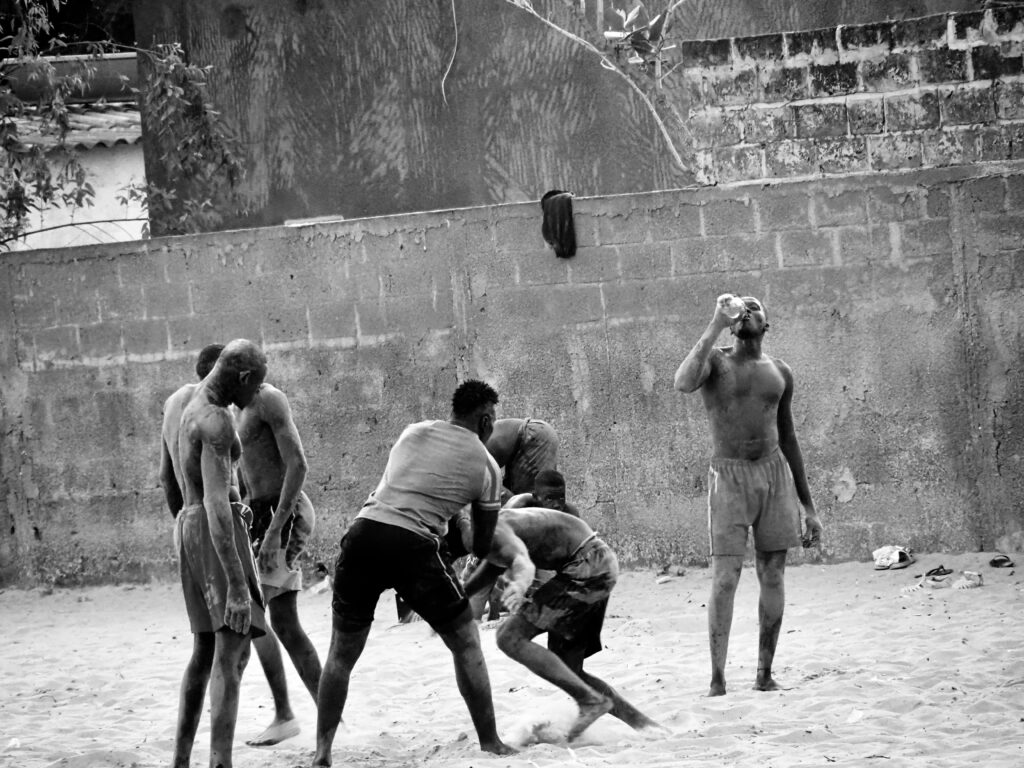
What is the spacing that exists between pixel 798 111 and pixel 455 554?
422cm

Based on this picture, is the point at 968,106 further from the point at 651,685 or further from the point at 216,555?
the point at 216,555

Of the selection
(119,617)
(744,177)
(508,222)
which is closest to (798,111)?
(744,177)

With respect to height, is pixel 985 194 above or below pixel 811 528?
above

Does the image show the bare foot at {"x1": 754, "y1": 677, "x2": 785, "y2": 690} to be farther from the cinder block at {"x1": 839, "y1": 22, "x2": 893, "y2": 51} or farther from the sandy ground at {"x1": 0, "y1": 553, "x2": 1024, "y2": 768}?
the cinder block at {"x1": 839, "y1": 22, "x2": 893, "y2": 51}

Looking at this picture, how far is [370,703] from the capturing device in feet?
23.0

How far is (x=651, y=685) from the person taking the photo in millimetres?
6965

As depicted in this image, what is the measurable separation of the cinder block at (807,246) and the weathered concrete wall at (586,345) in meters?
0.01

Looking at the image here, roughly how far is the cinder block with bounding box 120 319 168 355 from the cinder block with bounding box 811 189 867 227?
3.89m

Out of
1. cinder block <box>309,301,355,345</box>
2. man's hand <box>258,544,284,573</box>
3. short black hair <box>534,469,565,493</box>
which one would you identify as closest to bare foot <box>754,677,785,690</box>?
short black hair <box>534,469,565,493</box>

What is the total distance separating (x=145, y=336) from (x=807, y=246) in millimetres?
4309

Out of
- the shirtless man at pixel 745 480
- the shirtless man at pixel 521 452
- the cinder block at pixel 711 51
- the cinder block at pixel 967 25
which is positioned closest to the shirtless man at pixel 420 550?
the shirtless man at pixel 745 480

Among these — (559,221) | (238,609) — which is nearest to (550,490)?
(238,609)

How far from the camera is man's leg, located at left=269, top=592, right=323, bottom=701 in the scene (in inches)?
254

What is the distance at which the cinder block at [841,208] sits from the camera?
9.12 metres
